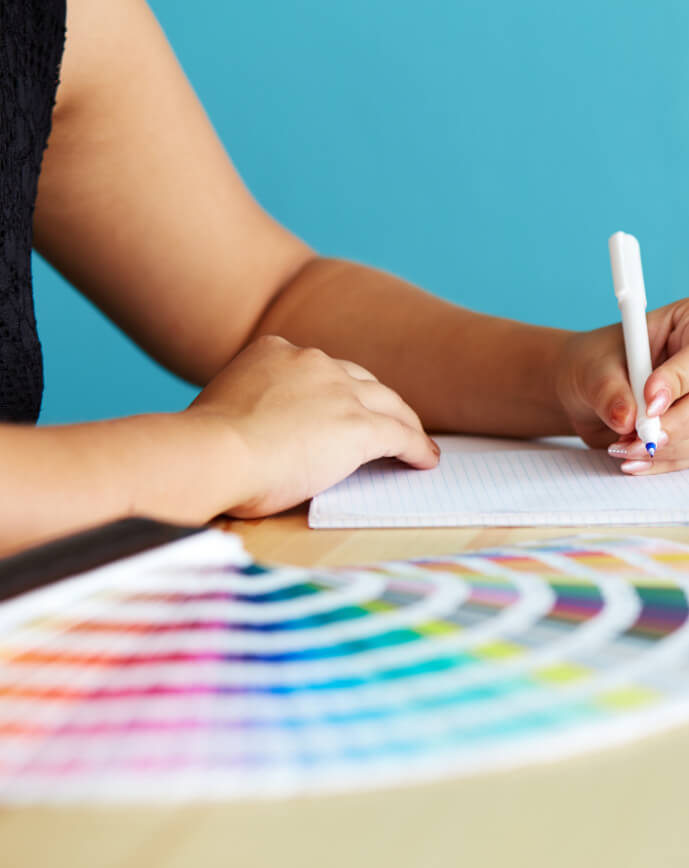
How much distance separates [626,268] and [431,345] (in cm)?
16

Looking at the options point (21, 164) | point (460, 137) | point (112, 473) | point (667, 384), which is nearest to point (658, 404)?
point (667, 384)

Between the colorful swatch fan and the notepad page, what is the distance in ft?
0.41

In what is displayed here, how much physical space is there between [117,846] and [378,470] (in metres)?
0.37

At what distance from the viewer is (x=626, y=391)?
0.52m

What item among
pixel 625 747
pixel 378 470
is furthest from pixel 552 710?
pixel 378 470

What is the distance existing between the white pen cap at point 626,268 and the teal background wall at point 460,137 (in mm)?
1876

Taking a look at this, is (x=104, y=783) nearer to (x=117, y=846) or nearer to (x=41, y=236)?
(x=117, y=846)

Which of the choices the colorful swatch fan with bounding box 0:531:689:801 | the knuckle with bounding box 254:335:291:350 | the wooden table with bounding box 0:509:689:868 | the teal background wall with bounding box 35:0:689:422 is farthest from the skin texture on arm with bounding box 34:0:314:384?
the teal background wall with bounding box 35:0:689:422

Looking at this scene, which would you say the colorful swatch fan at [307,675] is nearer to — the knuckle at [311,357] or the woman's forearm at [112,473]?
the woman's forearm at [112,473]

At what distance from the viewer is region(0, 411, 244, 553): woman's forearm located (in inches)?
13.5

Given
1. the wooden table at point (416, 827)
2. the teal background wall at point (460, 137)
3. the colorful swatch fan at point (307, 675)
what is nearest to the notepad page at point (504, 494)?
the colorful swatch fan at point (307, 675)

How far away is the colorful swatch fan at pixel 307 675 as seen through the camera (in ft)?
0.62

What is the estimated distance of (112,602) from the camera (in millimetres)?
255

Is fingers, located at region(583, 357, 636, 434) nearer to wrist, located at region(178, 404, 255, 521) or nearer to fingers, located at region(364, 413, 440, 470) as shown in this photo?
fingers, located at region(364, 413, 440, 470)
